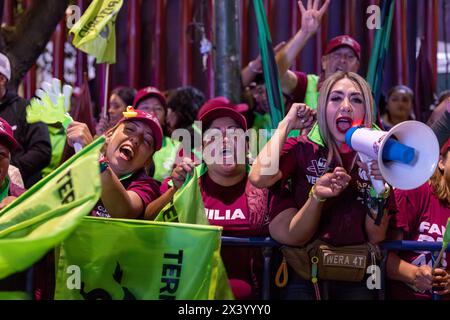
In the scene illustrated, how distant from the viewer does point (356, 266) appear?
389cm

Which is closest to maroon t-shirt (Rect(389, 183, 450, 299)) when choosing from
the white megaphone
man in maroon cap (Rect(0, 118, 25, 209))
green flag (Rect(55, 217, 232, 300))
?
the white megaphone

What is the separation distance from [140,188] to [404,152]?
4.96 ft

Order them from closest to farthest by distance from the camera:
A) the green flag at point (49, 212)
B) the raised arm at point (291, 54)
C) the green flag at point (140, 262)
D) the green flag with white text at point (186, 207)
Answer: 1. the green flag at point (49, 212)
2. the green flag at point (140, 262)
3. the green flag with white text at point (186, 207)
4. the raised arm at point (291, 54)

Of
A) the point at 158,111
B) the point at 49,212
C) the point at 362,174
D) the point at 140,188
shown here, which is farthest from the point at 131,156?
the point at 158,111

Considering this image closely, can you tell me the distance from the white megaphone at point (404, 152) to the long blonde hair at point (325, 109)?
0.44m

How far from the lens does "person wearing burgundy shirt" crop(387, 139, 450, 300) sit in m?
3.95

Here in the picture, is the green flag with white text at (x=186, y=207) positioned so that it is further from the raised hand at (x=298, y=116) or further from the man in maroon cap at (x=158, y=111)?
the man in maroon cap at (x=158, y=111)

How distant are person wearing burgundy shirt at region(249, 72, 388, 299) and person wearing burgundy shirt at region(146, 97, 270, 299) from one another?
0.21m

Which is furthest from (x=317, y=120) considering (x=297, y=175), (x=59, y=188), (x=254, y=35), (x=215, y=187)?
(x=254, y=35)

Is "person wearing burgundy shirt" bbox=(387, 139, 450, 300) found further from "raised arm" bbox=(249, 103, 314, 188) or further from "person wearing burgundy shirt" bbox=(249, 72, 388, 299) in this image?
"raised arm" bbox=(249, 103, 314, 188)

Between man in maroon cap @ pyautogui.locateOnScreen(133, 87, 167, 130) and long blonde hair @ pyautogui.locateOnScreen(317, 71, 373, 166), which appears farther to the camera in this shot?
man in maroon cap @ pyautogui.locateOnScreen(133, 87, 167, 130)

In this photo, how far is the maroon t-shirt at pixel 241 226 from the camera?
4.22m

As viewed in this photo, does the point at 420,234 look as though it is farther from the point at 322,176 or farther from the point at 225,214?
the point at 225,214

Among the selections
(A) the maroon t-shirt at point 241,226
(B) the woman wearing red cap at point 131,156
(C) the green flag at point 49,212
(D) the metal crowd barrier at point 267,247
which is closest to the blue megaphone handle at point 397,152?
(D) the metal crowd barrier at point 267,247
